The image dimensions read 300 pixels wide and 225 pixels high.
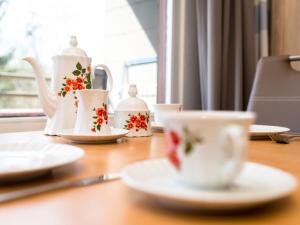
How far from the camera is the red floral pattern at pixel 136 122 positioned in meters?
1.06

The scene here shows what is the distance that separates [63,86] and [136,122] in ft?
0.81

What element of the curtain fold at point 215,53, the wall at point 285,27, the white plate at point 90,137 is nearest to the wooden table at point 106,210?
the white plate at point 90,137

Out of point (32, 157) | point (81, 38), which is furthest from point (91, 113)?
point (81, 38)

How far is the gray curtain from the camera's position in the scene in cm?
188

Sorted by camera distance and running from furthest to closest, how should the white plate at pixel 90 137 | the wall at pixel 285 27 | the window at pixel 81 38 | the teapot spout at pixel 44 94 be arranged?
the wall at pixel 285 27 → the window at pixel 81 38 → the teapot spout at pixel 44 94 → the white plate at pixel 90 137

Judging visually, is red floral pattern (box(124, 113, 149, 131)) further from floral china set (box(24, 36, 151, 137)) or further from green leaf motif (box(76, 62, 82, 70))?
green leaf motif (box(76, 62, 82, 70))

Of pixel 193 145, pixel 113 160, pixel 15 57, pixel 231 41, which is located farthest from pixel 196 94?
pixel 193 145

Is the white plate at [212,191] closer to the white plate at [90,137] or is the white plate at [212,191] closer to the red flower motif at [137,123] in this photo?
the white plate at [90,137]

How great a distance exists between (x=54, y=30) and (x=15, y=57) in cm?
27

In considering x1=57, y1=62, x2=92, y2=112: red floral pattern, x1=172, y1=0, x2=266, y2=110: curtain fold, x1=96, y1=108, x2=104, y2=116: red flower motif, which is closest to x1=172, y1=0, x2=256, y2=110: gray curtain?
x1=172, y1=0, x2=266, y2=110: curtain fold

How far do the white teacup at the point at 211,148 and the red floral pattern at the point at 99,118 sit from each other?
1.75ft

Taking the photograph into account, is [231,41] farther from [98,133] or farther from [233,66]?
[98,133]

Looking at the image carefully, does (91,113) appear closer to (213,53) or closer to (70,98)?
(70,98)

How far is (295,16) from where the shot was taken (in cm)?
202
